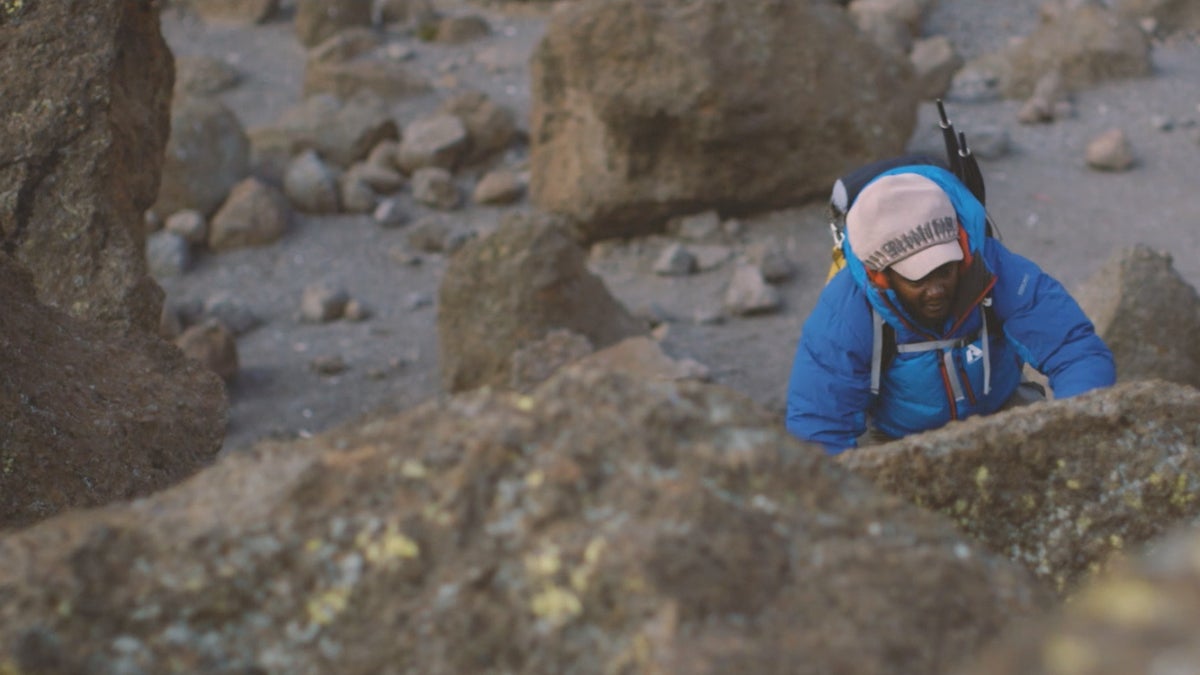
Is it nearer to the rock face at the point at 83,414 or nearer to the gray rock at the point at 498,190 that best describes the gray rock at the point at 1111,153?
the gray rock at the point at 498,190

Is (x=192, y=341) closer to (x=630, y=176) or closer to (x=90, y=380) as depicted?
(x=630, y=176)

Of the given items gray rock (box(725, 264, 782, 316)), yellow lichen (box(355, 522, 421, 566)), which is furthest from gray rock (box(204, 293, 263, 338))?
yellow lichen (box(355, 522, 421, 566))

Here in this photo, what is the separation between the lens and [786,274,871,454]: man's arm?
3.45 metres

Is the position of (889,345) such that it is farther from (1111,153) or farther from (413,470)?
(1111,153)

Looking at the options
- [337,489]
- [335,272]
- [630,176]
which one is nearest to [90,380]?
[337,489]

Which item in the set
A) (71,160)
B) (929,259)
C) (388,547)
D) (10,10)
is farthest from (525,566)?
(10,10)

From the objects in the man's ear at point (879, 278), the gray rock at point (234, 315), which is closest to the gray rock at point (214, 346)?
the gray rock at point (234, 315)

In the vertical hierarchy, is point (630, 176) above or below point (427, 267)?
above

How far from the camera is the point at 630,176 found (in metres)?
9.09

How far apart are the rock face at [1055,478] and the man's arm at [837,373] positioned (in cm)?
115

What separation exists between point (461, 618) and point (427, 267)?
846cm

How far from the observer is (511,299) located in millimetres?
6961

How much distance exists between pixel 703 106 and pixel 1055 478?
6735mm

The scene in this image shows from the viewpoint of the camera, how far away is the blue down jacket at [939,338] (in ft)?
11.2
